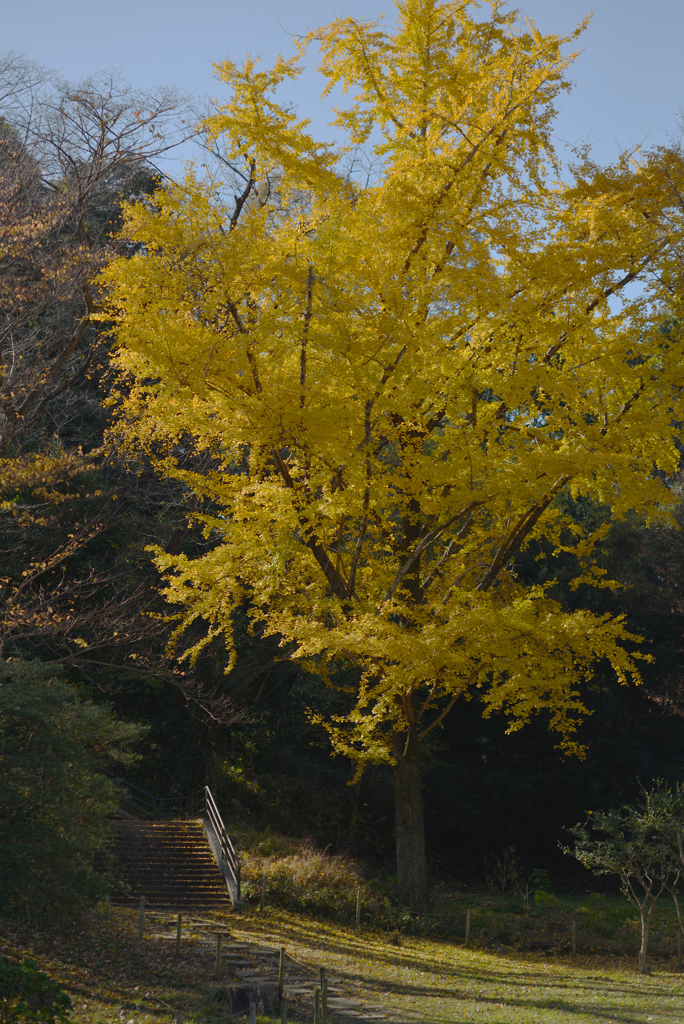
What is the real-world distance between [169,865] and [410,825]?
4.98 m

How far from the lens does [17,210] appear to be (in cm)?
959

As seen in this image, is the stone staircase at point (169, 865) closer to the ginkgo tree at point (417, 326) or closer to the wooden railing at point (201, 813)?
the wooden railing at point (201, 813)

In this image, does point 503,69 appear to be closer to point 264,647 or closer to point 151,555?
point 151,555

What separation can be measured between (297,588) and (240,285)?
16.1ft

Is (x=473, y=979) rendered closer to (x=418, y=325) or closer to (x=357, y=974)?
(x=357, y=974)

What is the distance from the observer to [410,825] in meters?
12.3

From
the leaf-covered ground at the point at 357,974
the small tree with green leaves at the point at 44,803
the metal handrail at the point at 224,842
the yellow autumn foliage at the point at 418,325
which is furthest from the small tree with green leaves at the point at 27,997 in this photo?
the metal handrail at the point at 224,842

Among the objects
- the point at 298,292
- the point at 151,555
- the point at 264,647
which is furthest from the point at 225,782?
the point at 298,292

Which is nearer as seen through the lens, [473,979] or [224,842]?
[473,979]

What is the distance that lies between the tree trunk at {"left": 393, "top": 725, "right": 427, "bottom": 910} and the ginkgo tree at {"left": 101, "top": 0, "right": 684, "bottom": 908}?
2336 millimetres

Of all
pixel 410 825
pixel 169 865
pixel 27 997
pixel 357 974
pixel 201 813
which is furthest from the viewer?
pixel 201 813

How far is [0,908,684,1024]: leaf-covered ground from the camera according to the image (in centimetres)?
781

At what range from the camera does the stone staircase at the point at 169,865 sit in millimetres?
13484

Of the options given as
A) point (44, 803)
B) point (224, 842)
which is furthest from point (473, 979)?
point (224, 842)
